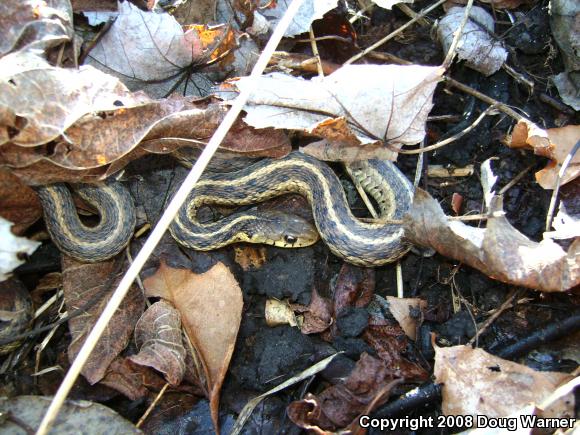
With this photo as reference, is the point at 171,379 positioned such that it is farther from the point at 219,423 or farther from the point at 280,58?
the point at 280,58

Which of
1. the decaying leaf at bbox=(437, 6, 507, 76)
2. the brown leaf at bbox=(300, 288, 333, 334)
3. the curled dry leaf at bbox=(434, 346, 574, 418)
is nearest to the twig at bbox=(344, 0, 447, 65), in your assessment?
the decaying leaf at bbox=(437, 6, 507, 76)

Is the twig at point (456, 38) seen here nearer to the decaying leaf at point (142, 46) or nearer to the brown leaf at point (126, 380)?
the decaying leaf at point (142, 46)

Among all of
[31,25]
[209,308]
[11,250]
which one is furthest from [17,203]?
[209,308]

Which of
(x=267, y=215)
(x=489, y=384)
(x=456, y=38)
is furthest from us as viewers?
(x=267, y=215)

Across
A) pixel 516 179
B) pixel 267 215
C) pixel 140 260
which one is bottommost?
pixel 267 215

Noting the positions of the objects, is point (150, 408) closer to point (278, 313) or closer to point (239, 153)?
point (278, 313)

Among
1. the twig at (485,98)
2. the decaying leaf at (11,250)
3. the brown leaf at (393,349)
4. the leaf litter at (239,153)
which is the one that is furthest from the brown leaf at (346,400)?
the twig at (485,98)
